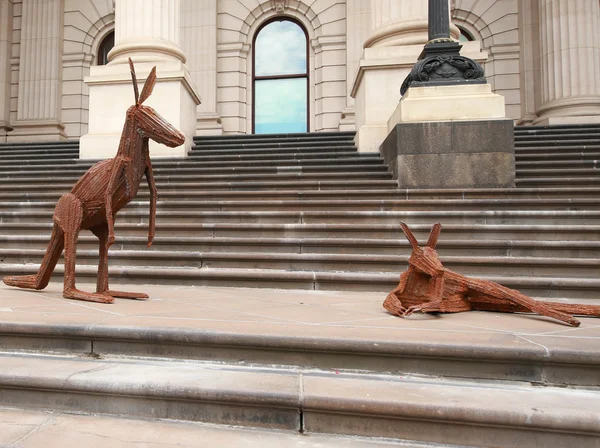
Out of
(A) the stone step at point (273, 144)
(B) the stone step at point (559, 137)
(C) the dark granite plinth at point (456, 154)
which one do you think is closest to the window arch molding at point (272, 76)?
(A) the stone step at point (273, 144)

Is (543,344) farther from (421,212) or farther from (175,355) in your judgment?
(421,212)

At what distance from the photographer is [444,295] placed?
3.04m

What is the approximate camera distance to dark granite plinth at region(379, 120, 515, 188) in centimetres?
608

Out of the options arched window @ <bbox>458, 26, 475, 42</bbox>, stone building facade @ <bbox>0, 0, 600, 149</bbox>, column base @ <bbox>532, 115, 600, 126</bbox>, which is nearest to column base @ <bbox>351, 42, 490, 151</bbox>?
stone building facade @ <bbox>0, 0, 600, 149</bbox>

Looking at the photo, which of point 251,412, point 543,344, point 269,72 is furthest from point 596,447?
point 269,72

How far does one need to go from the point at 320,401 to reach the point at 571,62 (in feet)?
44.7

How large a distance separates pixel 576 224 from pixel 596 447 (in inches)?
159

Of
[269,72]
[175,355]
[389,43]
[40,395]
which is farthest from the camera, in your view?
[269,72]

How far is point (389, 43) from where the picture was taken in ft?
28.5

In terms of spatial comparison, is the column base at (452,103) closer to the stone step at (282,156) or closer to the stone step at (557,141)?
the stone step at (282,156)

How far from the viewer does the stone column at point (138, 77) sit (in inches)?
354

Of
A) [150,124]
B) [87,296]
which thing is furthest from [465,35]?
[87,296]

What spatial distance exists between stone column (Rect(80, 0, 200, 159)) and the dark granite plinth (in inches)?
180

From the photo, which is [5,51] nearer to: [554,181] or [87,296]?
[87,296]
